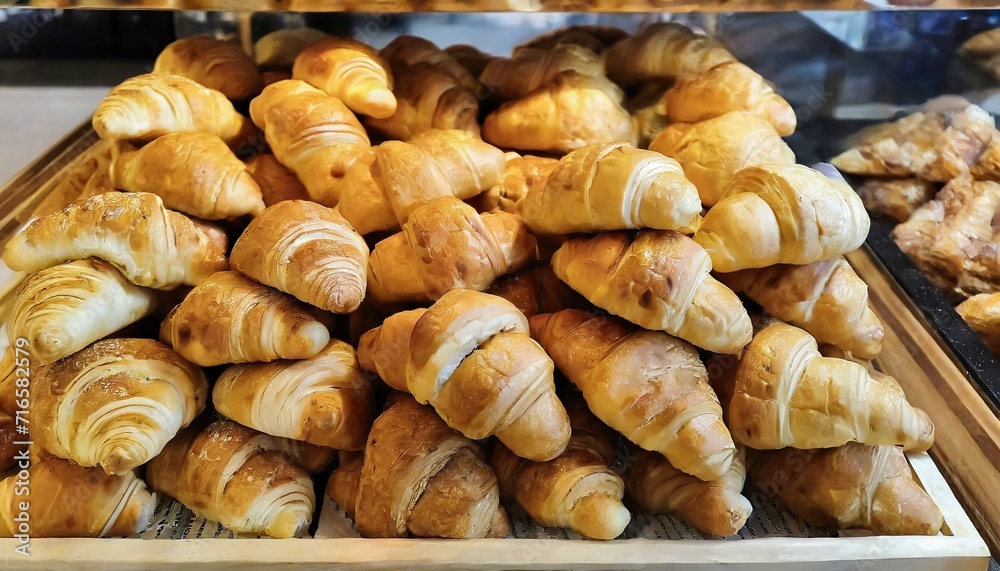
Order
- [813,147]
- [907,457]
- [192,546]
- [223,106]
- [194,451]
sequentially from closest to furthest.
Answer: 1. [192,546]
2. [194,451]
3. [907,457]
4. [223,106]
5. [813,147]

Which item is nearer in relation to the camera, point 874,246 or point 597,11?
point 597,11

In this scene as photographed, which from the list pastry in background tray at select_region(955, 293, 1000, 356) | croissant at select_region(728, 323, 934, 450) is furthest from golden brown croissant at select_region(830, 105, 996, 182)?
croissant at select_region(728, 323, 934, 450)

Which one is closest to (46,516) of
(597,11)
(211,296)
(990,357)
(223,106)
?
(211,296)

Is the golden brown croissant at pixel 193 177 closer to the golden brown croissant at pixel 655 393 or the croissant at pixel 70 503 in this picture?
the croissant at pixel 70 503

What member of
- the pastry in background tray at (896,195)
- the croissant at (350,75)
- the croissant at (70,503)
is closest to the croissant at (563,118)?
the croissant at (350,75)

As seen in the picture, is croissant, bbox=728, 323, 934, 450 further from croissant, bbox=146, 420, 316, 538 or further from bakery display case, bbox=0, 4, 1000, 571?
croissant, bbox=146, 420, 316, 538

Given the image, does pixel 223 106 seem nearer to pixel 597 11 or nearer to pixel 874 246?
pixel 597 11

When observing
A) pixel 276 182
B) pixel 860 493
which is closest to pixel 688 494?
pixel 860 493
